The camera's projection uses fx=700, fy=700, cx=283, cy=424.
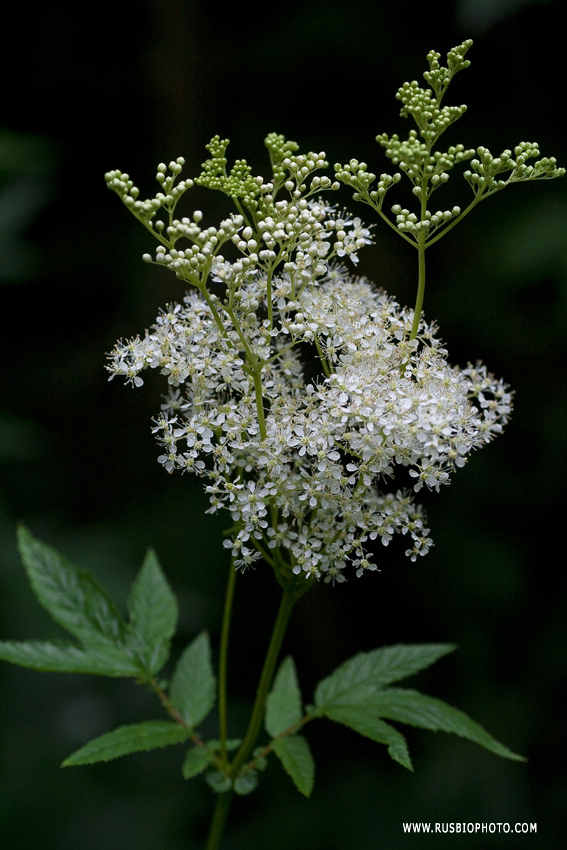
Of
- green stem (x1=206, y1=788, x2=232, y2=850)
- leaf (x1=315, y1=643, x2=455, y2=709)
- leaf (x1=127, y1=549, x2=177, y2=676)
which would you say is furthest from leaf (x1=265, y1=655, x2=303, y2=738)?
leaf (x1=127, y1=549, x2=177, y2=676)

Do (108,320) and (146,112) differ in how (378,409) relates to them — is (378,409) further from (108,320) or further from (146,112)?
(146,112)

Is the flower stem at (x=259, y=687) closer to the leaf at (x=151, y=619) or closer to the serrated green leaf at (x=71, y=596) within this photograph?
the leaf at (x=151, y=619)

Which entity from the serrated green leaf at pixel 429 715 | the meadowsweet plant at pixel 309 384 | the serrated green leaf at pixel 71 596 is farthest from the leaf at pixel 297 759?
the serrated green leaf at pixel 71 596

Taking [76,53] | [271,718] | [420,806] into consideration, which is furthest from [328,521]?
[76,53]

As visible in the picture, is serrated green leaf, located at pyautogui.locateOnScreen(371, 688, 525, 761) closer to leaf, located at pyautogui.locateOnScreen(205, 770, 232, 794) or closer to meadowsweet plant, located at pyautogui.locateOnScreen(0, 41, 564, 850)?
meadowsweet plant, located at pyautogui.locateOnScreen(0, 41, 564, 850)

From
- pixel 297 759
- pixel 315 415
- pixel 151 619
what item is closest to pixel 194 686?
pixel 151 619

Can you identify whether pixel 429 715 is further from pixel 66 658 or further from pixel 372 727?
pixel 66 658
